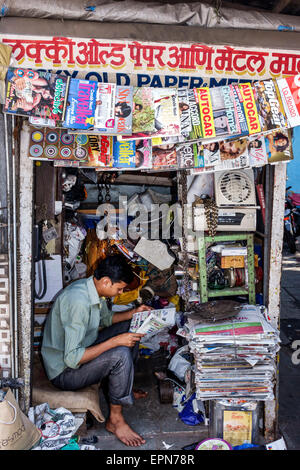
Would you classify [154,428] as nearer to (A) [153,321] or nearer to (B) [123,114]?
(A) [153,321]

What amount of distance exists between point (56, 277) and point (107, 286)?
3.88ft

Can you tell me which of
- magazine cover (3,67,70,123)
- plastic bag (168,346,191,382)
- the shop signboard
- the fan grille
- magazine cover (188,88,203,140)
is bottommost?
plastic bag (168,346,191,382)

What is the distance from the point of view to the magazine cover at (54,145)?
2.70m

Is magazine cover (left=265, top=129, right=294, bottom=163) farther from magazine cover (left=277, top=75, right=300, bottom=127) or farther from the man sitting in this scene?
the man sitting

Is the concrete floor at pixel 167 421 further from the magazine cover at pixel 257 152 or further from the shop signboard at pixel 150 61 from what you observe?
the shop signboard at pixel 150 61

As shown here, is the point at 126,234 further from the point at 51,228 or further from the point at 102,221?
the point at 51,228

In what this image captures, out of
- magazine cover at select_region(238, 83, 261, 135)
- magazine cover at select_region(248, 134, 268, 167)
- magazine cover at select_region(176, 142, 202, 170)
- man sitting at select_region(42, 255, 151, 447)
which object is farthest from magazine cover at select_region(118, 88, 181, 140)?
man sitting at select_region(42, 255, 151, 447)

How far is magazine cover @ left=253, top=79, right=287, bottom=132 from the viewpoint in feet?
8.63

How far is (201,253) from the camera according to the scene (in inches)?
126

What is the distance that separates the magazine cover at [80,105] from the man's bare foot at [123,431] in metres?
2.18

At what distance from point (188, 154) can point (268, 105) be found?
0.63 meters

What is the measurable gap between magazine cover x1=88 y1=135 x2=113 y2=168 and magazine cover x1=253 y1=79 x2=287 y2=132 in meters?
1.04

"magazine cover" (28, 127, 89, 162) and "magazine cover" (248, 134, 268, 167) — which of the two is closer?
"magazine cover" (28, 127, 89, 162)
